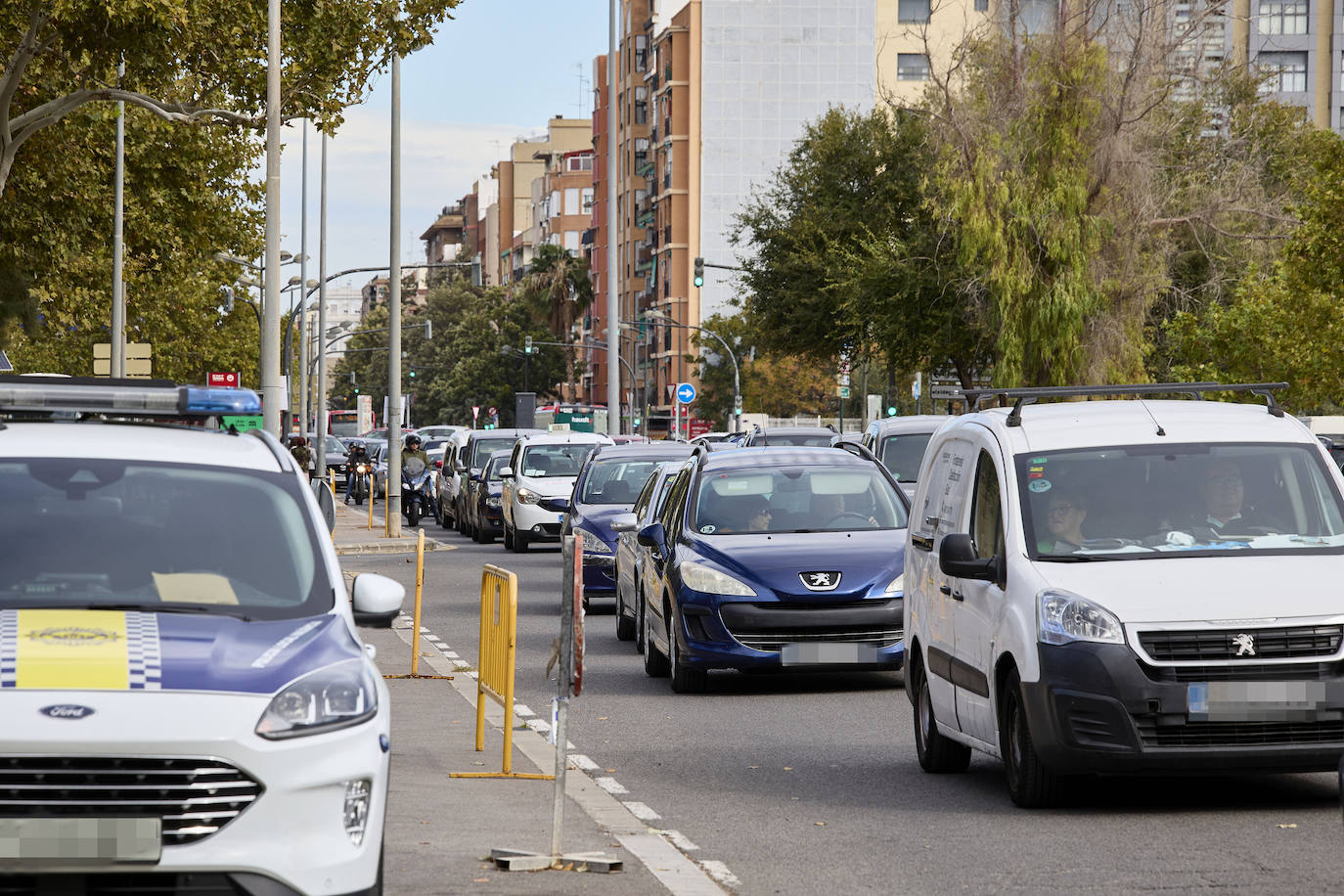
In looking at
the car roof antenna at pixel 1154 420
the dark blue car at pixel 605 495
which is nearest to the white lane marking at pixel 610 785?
the car roof antenna at pixel 1154 420

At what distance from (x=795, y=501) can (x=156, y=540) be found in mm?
9224

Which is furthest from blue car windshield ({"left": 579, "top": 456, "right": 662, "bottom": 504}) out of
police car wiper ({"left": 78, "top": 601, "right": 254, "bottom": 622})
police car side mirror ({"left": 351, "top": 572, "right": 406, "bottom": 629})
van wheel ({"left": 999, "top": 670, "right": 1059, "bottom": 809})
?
police car wiper ({"left": 78, "top": 601, "right": 254, "bottom": 622})

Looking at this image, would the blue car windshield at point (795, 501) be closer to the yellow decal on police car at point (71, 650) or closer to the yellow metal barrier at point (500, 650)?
the yellow metal barrier at point (500, 650)

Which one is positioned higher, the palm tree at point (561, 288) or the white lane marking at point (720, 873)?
the palm tree at point (561, 288)

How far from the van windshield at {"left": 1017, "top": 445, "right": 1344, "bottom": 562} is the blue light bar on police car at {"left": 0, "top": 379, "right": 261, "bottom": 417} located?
12.4 feet

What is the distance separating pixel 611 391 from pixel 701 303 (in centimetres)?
5687

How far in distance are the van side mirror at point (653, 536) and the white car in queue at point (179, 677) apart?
8.11 m

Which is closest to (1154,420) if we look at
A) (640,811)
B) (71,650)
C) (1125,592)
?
(1125,592)

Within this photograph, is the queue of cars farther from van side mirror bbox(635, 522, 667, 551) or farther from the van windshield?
van side mirror bbox(635, 522, 667, 551)

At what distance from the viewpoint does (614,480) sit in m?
26.9

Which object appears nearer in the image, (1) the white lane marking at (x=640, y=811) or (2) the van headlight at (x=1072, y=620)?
Result: (2) the van headlight at (x=1072, y=620)

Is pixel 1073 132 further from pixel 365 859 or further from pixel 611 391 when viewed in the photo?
pixel 365 859

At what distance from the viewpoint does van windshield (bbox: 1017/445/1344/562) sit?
32.2 ft

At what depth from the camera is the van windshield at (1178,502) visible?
983 cm
